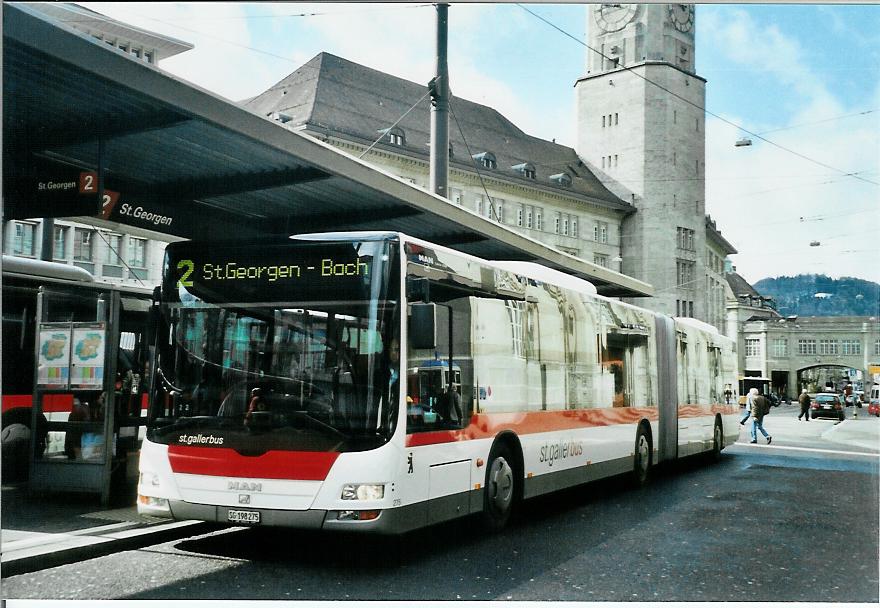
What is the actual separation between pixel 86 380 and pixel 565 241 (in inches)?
522

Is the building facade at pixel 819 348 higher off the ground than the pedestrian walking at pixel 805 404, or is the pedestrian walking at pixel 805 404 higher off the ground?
the building facade at pixel 819 348

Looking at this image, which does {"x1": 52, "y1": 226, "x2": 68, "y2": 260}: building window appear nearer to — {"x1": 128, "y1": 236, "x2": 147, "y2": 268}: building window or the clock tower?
{"x1": 128, "y1": 236, "x2": 147, "y2": 268}: building window

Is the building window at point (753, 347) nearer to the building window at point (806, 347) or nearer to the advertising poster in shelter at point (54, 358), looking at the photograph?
the building window at point (806, 347)

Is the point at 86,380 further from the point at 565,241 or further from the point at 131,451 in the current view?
the point at 565,241

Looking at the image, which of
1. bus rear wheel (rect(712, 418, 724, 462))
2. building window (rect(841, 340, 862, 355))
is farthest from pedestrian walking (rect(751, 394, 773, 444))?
building window (rect(841, 340, 862, 355))

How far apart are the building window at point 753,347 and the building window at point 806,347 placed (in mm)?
4171

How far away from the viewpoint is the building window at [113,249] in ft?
44.3

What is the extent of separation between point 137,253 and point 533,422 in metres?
6.43

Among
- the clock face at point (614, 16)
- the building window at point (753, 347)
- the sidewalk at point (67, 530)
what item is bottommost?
the sidewalk at point (67, 530)

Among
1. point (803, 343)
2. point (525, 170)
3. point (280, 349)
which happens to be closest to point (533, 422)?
point (803, 343)

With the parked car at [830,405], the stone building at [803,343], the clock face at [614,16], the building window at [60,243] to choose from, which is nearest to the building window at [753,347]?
the stone building at [803,343]

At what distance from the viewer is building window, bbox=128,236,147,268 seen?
44.4ft

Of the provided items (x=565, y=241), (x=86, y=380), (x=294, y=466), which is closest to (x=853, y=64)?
(x=294, y=466)

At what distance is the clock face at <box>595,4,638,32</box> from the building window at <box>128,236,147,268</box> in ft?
22.1
